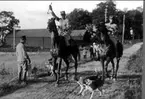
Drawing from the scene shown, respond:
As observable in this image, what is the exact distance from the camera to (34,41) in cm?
4878

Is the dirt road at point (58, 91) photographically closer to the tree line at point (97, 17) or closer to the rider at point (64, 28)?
the rider at point (64, 28)

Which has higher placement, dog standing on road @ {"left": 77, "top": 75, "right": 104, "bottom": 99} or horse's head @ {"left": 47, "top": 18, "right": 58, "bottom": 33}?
horse's head @ {"left": 47, "top": 18, "right": 58, "bottom": 33}

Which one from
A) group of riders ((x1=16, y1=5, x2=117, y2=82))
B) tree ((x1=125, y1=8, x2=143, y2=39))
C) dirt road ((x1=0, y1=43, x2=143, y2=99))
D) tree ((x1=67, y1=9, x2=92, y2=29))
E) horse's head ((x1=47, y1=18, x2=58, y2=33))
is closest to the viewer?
dirt road ((x1=0, y1=43, x2=143, y2=99))

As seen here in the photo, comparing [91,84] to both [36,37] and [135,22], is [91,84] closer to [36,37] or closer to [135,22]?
[36,37]

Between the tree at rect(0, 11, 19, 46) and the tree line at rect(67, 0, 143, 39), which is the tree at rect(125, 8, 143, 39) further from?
the tree at rect(0, 11, 19, 46)

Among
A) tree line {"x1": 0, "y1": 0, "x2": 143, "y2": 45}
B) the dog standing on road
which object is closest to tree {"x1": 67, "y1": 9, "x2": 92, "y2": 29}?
tree line {"x1": 0, "y1": 0, "x2": 143, "y2": 45}

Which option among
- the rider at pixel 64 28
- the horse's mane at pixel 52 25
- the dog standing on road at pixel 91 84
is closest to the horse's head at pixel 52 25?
the horse's mane at pixel 52 25

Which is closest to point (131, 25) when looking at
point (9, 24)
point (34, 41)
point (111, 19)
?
point (9, 24)

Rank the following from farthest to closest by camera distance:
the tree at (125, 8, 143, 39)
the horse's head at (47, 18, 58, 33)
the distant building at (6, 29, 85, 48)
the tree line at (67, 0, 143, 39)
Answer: the tree at (125, 8, 143, 39), the tree line at (67, 0, 143, 39), the distant building at (6, 29, 85, 48), the horse's head at (47, 18, 58, 33)

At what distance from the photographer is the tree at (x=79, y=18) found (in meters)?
88.4

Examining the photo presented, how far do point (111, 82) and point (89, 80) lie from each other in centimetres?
267

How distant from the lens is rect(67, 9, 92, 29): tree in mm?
88375

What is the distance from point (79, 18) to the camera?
89.8 meters

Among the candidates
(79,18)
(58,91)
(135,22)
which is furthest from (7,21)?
(58,91)
